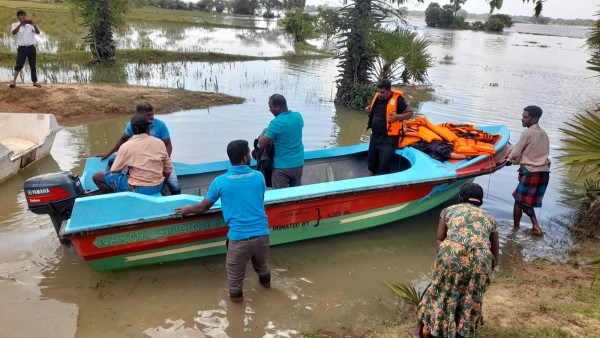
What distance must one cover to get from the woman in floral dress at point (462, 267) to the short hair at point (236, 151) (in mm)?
1680

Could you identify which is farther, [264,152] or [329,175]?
[329,175]

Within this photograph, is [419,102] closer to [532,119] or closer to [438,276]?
[532,119]

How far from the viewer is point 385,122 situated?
233 inches

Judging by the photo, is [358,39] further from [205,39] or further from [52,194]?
[205,39]

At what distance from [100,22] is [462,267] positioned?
17267 millimetres

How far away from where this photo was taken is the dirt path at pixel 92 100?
33.6ft

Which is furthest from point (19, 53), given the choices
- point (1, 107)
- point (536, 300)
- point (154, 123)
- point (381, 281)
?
point (536, 300)

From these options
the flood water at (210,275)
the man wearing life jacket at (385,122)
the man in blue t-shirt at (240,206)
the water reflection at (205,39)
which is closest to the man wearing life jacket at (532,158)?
the flood water at (210,275)

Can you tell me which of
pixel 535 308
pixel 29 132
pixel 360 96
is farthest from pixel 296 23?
pixel 535 308

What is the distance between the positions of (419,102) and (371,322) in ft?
36.4

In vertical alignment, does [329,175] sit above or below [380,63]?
below

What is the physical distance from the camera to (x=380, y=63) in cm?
1410

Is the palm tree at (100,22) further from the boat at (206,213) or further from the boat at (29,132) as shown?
the boat at (206,213)

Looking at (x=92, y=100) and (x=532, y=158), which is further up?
(x=532, y=158)
